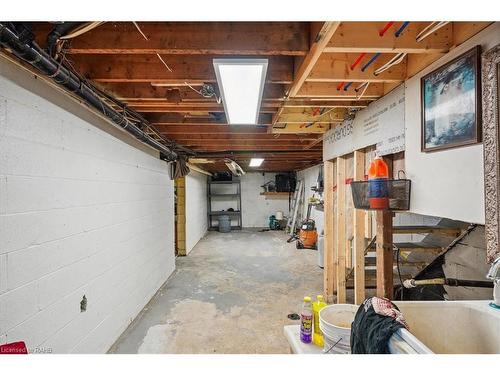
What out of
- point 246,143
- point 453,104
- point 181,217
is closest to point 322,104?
point 453,104

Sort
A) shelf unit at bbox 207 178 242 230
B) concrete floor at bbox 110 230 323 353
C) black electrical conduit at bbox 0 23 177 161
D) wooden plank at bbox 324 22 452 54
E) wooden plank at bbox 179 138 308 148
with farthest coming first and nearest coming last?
shelf unit at bbox 207 178 242 230
wooden plank at bbox 179 138 308 148
concrete floor at bbox 110 230 323 353
wooden plank at bbox 324 22 452 54
black electrical conduit at bbox 0 23 177 161

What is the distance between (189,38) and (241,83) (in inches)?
14.4

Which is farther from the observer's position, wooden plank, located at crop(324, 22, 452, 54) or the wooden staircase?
the wooden staircase

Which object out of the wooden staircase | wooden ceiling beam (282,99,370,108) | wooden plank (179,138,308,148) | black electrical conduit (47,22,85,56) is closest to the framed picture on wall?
wooden ceiling beam (282,99,370,108)

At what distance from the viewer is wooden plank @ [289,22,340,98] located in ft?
3.72

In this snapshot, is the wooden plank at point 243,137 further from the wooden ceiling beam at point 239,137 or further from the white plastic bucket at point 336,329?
the white plastic bucket at point 336,329

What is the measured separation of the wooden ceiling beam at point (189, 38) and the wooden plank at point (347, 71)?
334mm

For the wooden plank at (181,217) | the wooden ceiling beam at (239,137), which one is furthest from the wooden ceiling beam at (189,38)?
the wooden plank at (181,217)

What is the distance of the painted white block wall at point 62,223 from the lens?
1368 millimetres

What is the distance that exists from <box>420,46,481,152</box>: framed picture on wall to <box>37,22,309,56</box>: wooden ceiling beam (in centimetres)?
76

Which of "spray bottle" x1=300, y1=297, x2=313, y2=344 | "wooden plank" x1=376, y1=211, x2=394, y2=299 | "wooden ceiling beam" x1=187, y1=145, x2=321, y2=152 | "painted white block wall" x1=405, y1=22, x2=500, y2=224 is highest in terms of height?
"wooden ceiling beam" x1=187, y1=145, x2=321, y2=152

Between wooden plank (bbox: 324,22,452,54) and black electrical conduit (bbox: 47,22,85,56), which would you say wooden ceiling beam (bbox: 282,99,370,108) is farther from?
black electrical conduit (bbox: 47,22,85,56)
